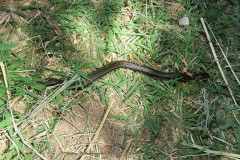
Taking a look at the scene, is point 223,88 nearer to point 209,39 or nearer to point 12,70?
Answer: point 209,39

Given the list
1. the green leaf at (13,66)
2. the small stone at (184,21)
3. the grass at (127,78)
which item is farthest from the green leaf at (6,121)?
the small stone at (184,21)

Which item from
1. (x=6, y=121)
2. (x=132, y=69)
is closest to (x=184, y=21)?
(x=132, y=69)

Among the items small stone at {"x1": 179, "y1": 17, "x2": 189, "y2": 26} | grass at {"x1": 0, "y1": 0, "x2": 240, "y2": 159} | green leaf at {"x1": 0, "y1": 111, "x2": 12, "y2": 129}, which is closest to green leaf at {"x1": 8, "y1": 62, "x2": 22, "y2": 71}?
grass at {"x1": 0, "y1": 0, "x2": 240, "y2": 159}

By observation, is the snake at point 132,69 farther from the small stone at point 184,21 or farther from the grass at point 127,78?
the small stone at point 184,21

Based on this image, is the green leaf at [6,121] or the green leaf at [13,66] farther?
the green leaf at [13,66]

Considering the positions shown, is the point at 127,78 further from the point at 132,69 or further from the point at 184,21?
the point at 184,21

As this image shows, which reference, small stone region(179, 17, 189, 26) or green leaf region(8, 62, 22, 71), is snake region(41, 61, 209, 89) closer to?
green leaf region(8, 62, 22, 71)
